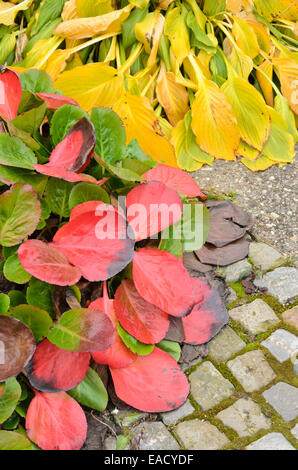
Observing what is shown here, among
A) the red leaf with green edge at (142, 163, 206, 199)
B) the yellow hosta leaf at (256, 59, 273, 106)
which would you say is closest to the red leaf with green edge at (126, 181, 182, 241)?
the red leaf with green edge at (142, 163, 206, 199)

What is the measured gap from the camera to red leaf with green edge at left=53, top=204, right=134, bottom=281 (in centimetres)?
129

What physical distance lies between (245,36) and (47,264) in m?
1.68

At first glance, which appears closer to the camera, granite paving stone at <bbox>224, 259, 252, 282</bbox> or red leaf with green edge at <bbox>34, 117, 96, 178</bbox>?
red leaf with green edge at <bbox>34, 117, 96, 178</bbox>

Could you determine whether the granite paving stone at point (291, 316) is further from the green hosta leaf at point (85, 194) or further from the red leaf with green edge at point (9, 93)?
the red leaf with green edge at point (9, 93)

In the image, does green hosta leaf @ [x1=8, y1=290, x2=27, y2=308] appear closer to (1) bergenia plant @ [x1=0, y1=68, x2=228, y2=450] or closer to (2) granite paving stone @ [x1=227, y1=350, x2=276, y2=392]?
(1) bergenia plant @ [x1=0, y1=68, x2=228, y2=450]

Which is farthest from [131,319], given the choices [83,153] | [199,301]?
[83,153]

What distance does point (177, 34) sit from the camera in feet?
7.52

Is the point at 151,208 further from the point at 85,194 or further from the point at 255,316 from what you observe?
the point at 255,316

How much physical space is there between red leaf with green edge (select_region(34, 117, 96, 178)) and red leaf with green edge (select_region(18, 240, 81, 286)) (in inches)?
9.1

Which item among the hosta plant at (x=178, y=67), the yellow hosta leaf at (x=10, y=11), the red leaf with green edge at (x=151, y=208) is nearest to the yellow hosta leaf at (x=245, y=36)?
the hosta plant at (x=178, y=67)

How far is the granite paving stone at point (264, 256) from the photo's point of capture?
1.80m

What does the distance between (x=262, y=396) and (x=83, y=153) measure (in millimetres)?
809

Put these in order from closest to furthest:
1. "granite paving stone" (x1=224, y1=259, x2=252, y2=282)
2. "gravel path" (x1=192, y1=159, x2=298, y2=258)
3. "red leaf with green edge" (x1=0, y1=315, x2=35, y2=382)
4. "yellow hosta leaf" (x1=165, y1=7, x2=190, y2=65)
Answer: "red leaf with green edge" (x1=0, y1=315, x2=35, y2=382)
"granite paving stone" (x1=224, y1=259, x2=252, y2=282)
"gravel path" (x1=192, y1=159, x2=298, y2=258)
"yellow hosta leaf" (x1=165, y1=7, x2=190, y2=65)

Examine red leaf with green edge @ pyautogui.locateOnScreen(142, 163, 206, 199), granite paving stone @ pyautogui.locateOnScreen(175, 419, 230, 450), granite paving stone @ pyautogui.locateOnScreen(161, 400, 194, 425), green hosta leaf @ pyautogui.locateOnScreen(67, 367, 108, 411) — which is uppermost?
red leaf with green edge @ pyautogui.locateOnScreen(142, 163, 206, 199)
